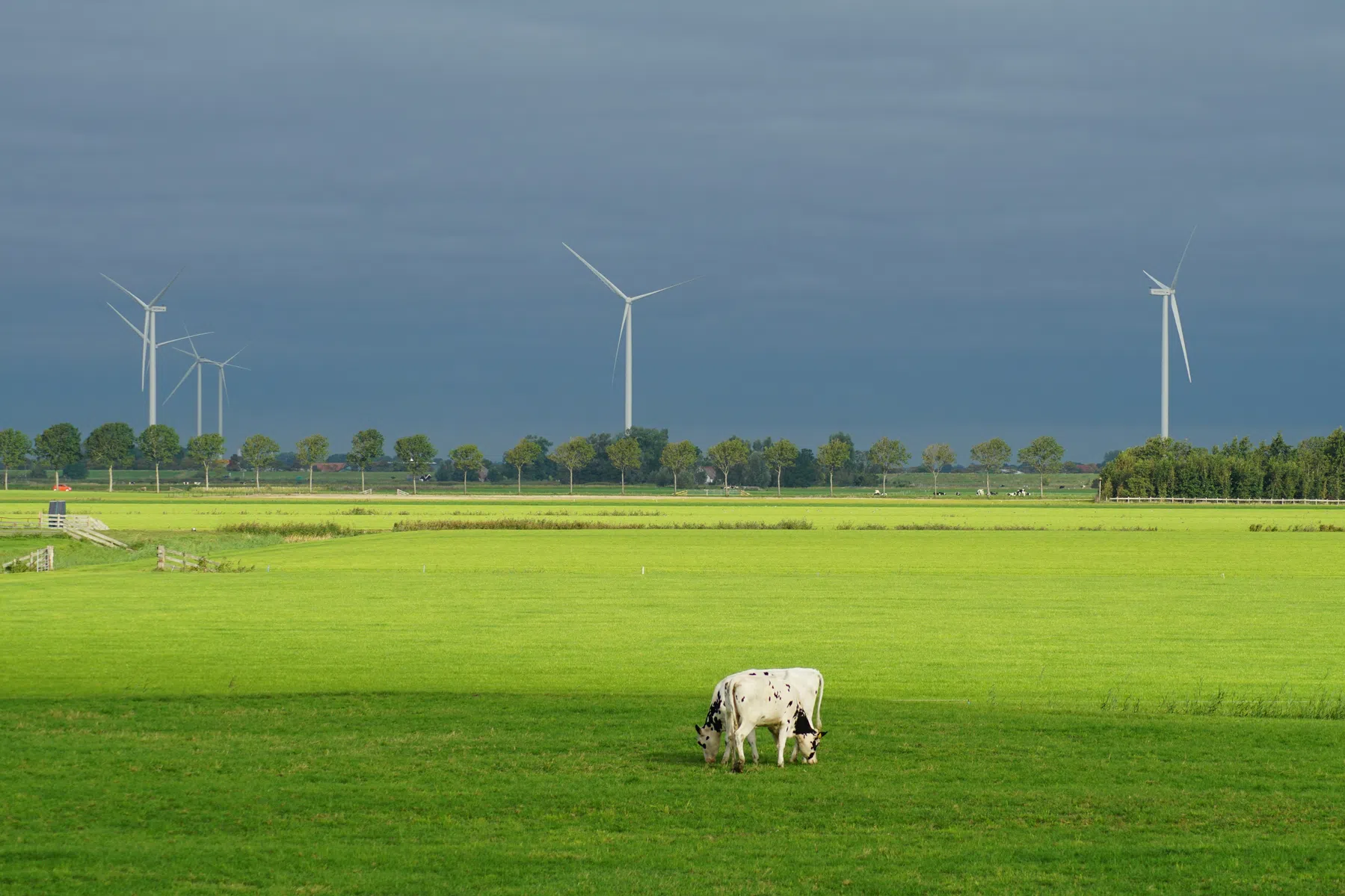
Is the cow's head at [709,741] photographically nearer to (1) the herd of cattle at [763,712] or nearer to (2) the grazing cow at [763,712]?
(1) the herd of cattle at [763,712]

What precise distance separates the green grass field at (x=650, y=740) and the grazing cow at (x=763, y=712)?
1.28 feet

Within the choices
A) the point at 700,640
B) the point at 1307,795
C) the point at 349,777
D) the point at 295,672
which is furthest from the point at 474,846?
the point at 700,640

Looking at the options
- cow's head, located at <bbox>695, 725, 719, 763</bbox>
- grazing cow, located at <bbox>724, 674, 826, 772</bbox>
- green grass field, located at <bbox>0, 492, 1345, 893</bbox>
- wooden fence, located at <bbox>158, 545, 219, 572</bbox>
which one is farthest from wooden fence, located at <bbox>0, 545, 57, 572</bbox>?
grazing cow, located at <bbox>724, 674, 826, 772</bbox>

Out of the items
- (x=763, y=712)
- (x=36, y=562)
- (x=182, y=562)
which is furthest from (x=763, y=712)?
(x=36, y=562)

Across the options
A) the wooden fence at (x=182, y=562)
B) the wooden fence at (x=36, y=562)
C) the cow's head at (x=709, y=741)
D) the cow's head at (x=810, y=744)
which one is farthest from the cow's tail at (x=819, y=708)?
the wooden fence at (x=36, y=562)

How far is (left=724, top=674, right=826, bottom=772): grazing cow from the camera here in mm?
14617

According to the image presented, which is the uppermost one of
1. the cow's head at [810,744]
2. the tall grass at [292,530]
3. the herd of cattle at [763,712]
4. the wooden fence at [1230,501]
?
the herd of cattle at [763,712]

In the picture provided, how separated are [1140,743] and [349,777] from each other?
33.1 feet

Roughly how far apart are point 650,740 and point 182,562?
42.2 metres

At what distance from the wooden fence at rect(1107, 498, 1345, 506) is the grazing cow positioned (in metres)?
178

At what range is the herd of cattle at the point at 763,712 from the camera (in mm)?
14633

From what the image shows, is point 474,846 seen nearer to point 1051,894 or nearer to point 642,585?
point 1051,894

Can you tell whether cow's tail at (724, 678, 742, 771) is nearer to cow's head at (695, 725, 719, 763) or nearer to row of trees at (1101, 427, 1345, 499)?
cow's head at (695, 725, 719, 763)

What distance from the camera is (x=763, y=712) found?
1475cm
